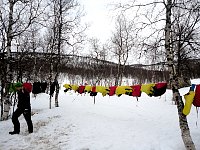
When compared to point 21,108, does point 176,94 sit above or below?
above

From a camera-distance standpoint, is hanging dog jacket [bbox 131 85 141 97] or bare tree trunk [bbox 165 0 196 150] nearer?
bare tree trunk [bbox 165 0 196 150]

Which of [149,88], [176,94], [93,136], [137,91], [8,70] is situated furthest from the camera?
[8,70]

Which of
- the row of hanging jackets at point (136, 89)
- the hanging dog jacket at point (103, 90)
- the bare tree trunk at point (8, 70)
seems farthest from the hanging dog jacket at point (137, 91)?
the bare tree trunk at point (8, 70)

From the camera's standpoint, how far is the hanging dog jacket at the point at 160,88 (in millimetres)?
8807

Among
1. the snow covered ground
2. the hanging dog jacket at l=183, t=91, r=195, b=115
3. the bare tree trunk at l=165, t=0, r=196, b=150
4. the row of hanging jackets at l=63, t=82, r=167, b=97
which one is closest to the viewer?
the bare tree trunk at l=165, t=0, r=196, b=150

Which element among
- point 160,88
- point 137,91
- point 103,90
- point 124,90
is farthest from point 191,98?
point 103,90

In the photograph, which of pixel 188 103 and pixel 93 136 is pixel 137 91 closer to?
pixel 93 136

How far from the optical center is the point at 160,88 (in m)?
8.91

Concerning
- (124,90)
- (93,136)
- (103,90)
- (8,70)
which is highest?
(8,70)

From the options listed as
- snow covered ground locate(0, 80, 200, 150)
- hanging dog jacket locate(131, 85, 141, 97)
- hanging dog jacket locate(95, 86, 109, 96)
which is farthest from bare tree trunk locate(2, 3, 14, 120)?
hanging dog jacket locate(131, 85, 141, 97)

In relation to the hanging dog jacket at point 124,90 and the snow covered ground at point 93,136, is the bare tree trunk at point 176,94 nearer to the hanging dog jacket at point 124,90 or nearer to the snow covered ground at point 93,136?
the snow covered ground at point 93,136

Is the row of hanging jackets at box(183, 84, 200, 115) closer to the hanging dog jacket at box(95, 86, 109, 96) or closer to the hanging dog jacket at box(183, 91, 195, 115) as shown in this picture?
the hanging dog jacket at box(183, 91, 195, 115)

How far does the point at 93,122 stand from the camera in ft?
31.3

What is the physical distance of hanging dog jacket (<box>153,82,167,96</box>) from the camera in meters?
8.81
